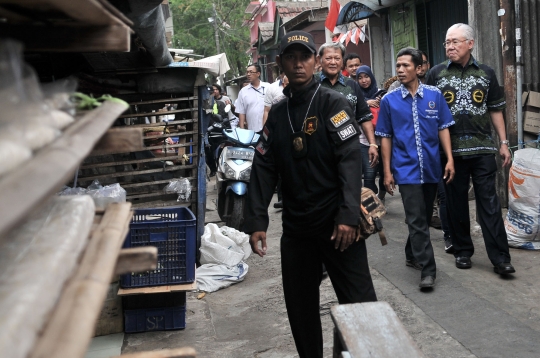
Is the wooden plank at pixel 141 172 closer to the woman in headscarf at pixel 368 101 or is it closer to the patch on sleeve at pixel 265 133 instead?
the patch on sleeve at pixel 265 133

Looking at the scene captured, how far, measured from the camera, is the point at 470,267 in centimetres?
634

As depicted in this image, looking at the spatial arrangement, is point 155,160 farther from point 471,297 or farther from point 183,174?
point 471,297

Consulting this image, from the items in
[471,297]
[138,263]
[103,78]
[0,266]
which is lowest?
Result: [471,297]

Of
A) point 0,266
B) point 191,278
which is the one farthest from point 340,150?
point 0,266

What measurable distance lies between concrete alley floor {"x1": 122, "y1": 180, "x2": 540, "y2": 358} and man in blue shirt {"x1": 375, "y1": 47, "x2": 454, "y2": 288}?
17.2 inches

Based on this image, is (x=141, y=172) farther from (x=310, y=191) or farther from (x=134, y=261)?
(x=134, y=261)

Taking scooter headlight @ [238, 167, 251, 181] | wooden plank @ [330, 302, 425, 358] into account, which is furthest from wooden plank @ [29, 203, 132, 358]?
scooter headlight @ [238, 167, 251, 181]

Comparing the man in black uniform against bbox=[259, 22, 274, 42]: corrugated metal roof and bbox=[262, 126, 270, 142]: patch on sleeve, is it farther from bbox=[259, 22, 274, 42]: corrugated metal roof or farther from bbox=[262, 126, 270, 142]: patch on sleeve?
bbox=[259, 22, 274, 42]: corrugated metal roof

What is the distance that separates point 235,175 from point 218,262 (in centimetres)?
175

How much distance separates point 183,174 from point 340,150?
3.21 meters

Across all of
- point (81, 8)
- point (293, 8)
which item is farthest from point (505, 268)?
point (293, 8)

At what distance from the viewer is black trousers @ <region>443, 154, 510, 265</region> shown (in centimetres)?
604

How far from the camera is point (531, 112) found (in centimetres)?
777

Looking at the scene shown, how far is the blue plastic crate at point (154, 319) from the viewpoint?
5.39 m
